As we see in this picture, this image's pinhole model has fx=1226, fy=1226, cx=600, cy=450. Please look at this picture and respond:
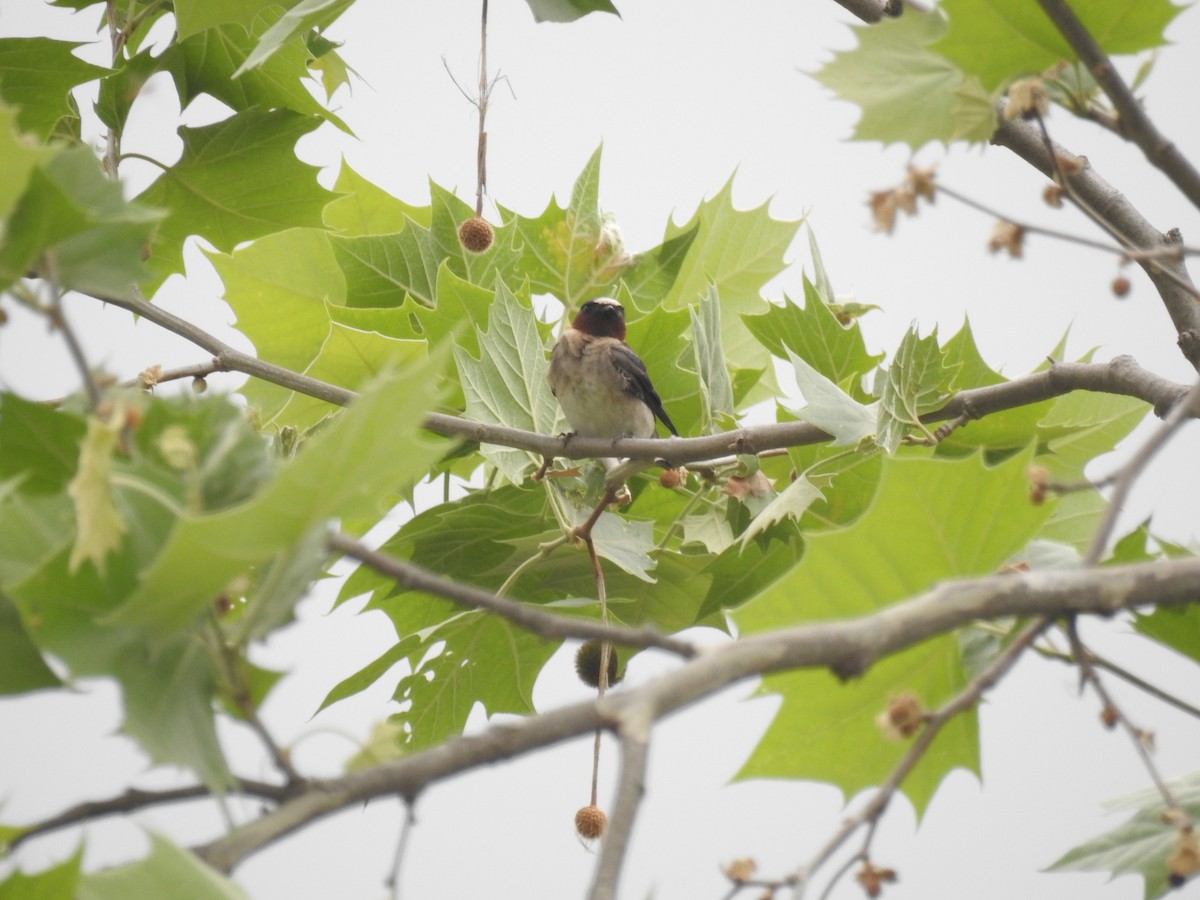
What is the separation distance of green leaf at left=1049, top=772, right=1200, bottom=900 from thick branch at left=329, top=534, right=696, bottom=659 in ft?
3.02

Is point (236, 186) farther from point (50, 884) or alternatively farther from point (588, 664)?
point (50, 884)

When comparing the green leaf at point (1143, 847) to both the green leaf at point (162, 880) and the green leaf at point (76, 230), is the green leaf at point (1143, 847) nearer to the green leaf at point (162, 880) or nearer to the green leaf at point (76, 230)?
the green leaf at point (162, 880)

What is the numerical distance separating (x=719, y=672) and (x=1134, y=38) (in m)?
1.02

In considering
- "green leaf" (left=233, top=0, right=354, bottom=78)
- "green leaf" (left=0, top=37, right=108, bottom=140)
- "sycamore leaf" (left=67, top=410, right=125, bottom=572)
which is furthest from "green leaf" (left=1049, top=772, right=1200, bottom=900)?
"green leaf" (left=0, top=37, right=108, bottom=140)

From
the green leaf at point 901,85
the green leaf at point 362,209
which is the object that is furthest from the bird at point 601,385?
the green leaf at point 901,85

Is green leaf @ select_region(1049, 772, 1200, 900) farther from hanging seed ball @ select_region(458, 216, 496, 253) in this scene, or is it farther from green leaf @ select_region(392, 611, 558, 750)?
hanging seed ball @ select_region(458, 216, 496, 253)

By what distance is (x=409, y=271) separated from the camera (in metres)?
2.79

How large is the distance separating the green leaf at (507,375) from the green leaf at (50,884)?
158 centimetres

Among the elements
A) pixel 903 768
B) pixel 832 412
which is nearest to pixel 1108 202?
pixel 832 412

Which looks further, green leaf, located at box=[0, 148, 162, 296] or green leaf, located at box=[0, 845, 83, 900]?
green leaf, located at box=[0, 148, 162, 296]

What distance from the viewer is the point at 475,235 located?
270 centimetres

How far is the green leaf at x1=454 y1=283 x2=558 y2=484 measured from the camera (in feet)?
8.14

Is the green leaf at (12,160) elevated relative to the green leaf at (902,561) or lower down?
elevated

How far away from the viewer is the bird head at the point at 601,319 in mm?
4225
